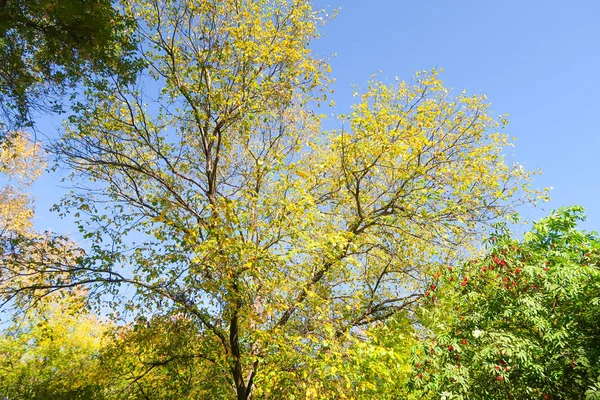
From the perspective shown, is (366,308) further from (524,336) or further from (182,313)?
(182,313)

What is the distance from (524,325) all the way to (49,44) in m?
10.1

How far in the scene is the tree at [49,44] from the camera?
584 centimetres

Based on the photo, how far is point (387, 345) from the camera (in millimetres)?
9789

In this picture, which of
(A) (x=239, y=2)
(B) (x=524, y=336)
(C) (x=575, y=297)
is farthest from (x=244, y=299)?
(A) (x=239, y=2)

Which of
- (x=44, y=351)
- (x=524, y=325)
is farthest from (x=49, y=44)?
(x=44, y=351)

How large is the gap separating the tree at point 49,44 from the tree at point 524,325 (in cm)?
830

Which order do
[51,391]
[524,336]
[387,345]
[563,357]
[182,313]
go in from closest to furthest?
[563,357]
[524,336]
[182,313]
[51,391]
[387,345]

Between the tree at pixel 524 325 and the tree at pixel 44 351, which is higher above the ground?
the tree at pixel 44 351

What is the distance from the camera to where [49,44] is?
21.5ft

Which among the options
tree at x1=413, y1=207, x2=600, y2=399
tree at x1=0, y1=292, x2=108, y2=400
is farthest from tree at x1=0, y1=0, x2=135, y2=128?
tree at x1=0, y1=292, x2=108, y2=400

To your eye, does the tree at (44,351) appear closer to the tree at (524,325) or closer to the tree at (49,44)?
the tree at (49,44)

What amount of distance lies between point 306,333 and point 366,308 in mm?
3664

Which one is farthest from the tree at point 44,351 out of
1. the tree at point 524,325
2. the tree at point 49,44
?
the tree at point 524,325

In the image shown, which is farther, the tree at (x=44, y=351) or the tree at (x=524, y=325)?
the tree at (x=44, y=351)
